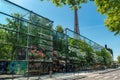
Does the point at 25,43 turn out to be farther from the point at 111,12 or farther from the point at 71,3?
the point at 71,3

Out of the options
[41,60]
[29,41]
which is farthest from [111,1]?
[41,60]

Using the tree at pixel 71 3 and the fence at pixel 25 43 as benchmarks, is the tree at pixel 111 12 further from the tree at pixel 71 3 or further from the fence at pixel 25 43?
the fence at pixel 25 43

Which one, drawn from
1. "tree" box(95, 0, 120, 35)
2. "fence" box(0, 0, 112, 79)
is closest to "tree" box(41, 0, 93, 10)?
"tree" box(95, 0, 120, 35)

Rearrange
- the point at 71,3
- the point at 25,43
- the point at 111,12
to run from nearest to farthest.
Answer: the point at 71,3
the point at 111,12
the point at 25,43

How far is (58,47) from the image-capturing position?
1857 inches

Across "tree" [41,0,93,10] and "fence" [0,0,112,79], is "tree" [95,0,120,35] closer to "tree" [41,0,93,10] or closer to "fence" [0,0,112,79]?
"tree" [41,0,93,10]

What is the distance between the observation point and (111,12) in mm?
23531

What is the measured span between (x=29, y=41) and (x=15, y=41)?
3.79 m

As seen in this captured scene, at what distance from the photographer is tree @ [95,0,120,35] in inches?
702

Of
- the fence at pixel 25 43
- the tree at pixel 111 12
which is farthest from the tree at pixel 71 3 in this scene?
the fence at pixel 25 43

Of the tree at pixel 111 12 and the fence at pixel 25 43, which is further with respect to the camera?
the fence at pixel 25 43

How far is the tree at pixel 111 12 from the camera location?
58.5 ft

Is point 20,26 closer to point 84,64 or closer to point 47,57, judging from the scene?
point 47,57

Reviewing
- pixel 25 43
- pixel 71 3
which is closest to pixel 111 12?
pixel 71 3
